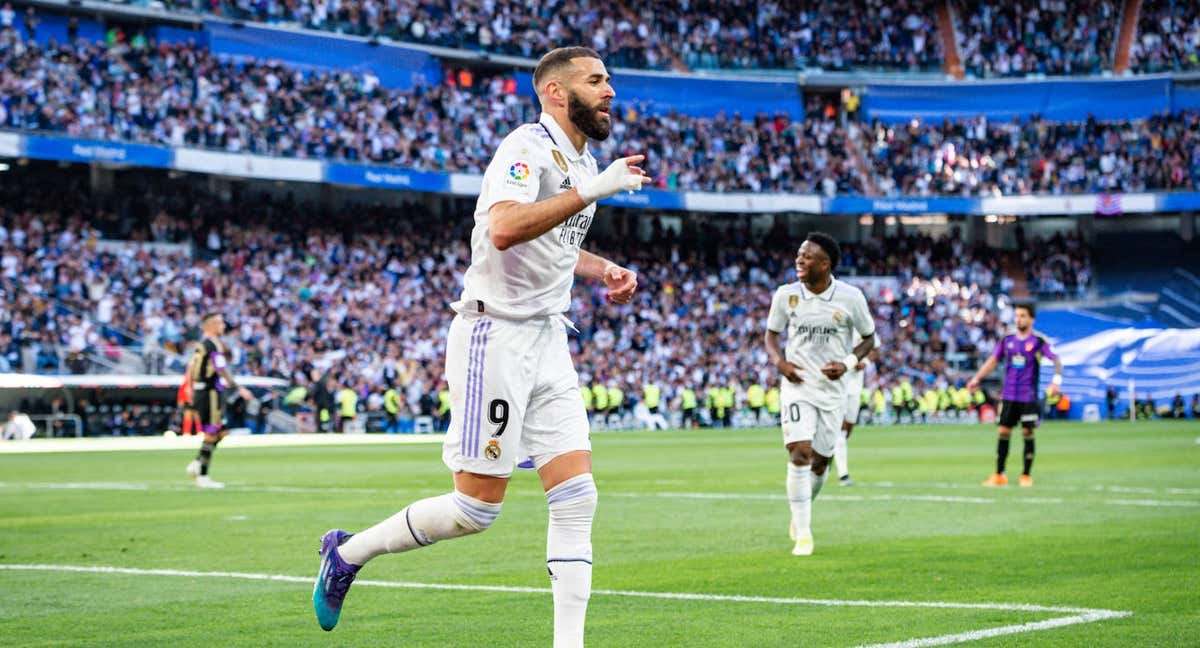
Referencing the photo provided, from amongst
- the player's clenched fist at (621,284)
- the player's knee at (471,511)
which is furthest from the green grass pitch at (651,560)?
the player's clenched fist at (621,284)

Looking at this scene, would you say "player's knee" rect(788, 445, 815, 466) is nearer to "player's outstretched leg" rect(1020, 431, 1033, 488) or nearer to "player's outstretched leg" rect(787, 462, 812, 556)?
"player's outstretched leg" rect(787, 462, 812, 556)

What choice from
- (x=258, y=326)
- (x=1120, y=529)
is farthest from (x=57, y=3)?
(x=1120, y=529)

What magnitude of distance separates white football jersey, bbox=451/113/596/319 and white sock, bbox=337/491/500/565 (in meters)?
0.86

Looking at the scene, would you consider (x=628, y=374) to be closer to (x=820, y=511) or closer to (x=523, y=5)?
(x=523, y=5)

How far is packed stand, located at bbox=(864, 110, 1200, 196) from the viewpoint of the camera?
6412 centimetres

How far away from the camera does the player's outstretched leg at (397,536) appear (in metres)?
6.83

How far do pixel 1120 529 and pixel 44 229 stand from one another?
3722cm

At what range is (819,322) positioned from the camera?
13.5 meters

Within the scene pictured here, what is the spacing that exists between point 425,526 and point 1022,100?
2538 inches

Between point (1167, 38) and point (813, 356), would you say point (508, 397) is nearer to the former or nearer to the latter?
point (813, 356)

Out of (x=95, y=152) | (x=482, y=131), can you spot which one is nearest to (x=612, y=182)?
(x=95, y=152)

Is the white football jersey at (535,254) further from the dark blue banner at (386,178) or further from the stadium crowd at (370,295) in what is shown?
the dark blue banner at (386,178)

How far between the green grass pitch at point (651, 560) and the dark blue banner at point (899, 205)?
3932cm

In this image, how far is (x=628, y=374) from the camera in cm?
5247
